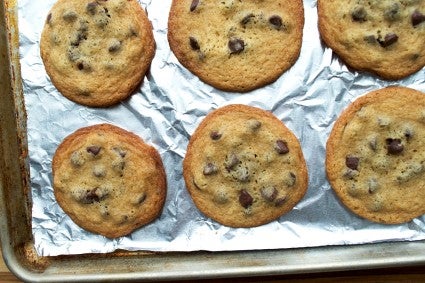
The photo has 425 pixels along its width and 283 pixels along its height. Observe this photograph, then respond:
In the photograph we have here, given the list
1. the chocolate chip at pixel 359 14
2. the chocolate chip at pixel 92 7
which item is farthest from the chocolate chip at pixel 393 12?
the chocolate chip at pixel 92 7

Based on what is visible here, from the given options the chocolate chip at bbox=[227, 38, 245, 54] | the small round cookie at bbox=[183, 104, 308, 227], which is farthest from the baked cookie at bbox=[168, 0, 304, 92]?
the small round cookie at bbox=[183, 104, 308, 227]

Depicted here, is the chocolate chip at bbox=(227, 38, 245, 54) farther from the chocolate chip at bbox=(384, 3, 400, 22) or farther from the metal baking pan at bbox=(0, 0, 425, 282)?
the metal baking pan at bbox=(0, 0, 425, 282)

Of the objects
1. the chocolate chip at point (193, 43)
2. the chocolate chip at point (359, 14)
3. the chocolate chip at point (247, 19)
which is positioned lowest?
the chocolate chip at point (193, 43)

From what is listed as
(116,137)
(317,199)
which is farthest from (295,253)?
(116,137)

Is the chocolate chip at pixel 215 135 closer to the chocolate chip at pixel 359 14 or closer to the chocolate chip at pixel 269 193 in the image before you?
the chocolate chip at pixel 269 193

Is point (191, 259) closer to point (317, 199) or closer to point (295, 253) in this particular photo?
point (295, 253)

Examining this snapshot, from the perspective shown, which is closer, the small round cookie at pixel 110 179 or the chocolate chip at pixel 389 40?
the chocolate chip at pixel 389 40

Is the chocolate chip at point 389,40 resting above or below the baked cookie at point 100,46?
above
